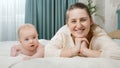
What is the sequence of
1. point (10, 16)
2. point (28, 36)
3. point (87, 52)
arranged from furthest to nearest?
point (10, 16)
point (28, 36)
point (87, 52)

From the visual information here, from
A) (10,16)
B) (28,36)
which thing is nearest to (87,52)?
(28,36)

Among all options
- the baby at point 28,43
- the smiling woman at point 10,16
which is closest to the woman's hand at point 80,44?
the baby at point 28,43

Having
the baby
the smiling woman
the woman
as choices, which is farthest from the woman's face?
the smiling woman

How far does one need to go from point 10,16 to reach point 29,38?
3.31 m

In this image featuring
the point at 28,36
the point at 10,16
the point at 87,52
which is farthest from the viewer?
the point at 10,16

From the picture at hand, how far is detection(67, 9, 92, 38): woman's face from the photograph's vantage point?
1095 mm

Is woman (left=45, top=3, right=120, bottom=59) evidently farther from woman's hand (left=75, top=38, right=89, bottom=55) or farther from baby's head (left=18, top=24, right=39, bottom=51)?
baby's head (left=18, top=24, right=39, bottom=51)

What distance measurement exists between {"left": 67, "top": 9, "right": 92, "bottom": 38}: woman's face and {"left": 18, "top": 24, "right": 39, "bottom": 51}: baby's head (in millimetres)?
315

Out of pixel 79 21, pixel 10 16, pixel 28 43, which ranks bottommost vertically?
pixel 10 16

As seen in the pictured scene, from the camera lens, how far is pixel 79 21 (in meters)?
1.10

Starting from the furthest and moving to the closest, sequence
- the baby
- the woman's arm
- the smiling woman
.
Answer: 1. the smiling woman
2. the baby
3. the woman's arm

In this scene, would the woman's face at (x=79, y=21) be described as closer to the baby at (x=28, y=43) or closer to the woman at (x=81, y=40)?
the woman at (x=81, y=40)

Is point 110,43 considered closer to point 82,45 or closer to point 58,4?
point 82,45

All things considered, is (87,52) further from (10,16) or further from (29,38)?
(10,16)
